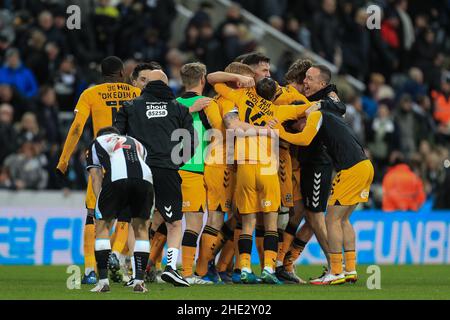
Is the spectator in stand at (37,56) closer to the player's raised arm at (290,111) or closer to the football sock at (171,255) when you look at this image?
the player's raised arm at (290,111)

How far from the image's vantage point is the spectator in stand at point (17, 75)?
72.4ft

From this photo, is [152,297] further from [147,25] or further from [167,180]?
[147,25]

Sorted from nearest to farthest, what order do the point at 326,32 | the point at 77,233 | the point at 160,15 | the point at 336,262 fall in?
the point at 336,262
the point at 77,233
the point at 160,15
the point at 326,32

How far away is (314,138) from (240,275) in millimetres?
1968

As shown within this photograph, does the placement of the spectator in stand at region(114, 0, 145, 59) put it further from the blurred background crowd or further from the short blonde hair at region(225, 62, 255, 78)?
the short blonde hair at region(225, 62, 255, 78)

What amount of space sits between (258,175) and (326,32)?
1224cm

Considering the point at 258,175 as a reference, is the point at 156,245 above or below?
below

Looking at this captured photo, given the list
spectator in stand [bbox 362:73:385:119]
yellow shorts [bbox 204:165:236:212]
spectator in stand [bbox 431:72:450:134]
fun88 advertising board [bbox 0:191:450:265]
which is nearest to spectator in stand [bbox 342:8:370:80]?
spectator in stand [bbox 362:73:385:119]

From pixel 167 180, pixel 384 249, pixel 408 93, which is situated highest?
pixel 408 93

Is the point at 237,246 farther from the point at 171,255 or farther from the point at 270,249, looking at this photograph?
the point at 171,255

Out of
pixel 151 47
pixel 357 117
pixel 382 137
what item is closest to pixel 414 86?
pixel 382 137

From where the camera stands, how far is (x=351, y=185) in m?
14.7
